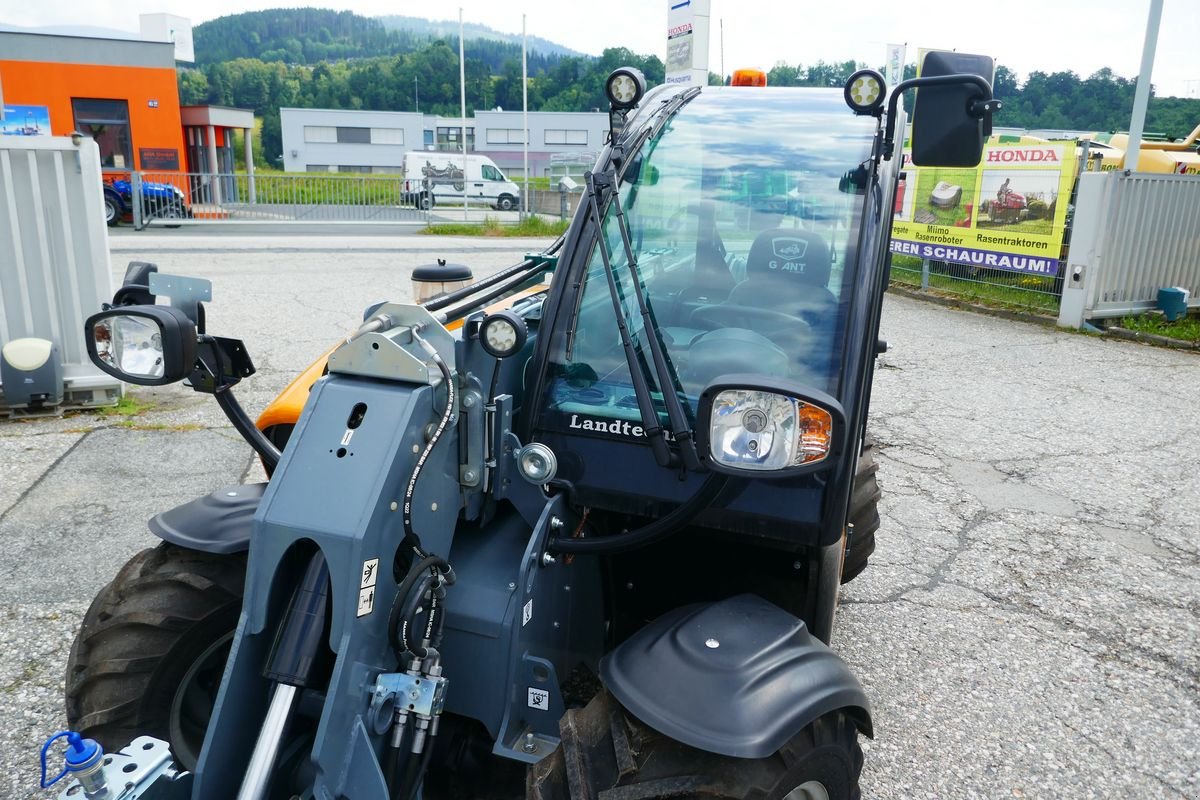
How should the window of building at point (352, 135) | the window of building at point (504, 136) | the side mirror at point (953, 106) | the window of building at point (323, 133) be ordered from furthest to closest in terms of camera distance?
1. the window of building at point (504, 136)
2. the window of building at point (352, 135)
3. the window of building at point (323, 133)
4. the side mirror at point (953, 106)

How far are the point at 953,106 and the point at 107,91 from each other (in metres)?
32.3

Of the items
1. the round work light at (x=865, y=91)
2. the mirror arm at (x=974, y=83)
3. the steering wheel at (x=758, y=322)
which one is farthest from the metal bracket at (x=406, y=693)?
the round work light at (x=865, y=91)

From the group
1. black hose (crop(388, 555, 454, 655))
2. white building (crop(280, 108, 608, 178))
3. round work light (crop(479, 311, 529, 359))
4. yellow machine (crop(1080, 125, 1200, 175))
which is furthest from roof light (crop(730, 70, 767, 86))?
white building (crop(280, 108, 608, 178))

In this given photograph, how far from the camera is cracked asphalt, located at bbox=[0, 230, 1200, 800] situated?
312cm

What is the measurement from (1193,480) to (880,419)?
2140mm

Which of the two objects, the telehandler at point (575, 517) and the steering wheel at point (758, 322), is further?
the steering wheel at point (758, 322)

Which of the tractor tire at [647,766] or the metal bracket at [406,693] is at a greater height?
the metal bracket at [406,693]

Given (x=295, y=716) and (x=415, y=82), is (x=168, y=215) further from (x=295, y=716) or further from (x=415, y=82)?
(x=415, y=82)

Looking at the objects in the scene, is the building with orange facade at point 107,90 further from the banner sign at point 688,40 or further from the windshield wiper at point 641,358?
the windshield wiper at point 641,358

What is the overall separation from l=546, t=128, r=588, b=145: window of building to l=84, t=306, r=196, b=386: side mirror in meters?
70.2

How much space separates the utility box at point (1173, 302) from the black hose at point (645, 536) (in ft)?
37.3

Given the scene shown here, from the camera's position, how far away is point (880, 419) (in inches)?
289

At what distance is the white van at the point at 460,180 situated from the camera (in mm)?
33500

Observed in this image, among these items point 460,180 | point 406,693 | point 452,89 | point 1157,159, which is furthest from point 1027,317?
point 452,89
